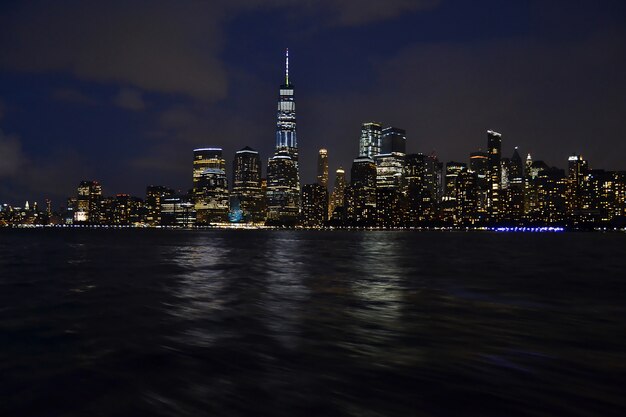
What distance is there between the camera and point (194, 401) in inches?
419

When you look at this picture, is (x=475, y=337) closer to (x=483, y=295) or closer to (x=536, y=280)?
(x=483, y=295)

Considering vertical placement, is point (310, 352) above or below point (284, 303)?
above

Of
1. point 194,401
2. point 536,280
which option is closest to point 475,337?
point 194,401

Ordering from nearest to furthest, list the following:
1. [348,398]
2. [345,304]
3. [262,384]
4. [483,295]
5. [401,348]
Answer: [348,398], [262,384], [401,348], [345,304], [483,295]

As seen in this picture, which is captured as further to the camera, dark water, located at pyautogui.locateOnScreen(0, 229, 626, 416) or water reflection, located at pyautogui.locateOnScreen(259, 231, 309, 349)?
water reflection, located at pyautogui.locateOnScreen(259, 231, 309, 349)

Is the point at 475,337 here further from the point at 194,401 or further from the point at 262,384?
the point at 194,401

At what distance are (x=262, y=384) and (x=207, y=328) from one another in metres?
7.78

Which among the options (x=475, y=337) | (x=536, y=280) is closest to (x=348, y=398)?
(x=475, y=337)

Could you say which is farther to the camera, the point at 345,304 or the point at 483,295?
the point at 483,295

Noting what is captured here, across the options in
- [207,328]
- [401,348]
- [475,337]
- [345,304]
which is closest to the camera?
[401,348]

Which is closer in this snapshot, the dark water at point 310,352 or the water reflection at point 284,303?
the dark water at point 310,352

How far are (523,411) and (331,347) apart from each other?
6685 mm

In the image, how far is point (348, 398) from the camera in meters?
10.8

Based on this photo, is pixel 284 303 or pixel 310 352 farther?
pixel 284 303
